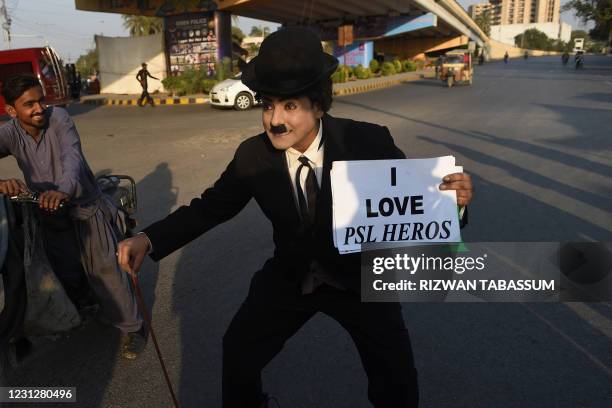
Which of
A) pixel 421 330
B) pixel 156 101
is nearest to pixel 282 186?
pixel 421 330

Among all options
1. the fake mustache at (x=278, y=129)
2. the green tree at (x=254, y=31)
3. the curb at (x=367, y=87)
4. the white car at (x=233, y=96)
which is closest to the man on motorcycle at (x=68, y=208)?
the fake mustache at (x=278, y=129)

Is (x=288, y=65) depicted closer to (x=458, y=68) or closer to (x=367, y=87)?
(x=367, y=87)

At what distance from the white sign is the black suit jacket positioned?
0.18 ft

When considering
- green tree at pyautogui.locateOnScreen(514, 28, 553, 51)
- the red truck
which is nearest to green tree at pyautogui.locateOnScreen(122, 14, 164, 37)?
the red truck

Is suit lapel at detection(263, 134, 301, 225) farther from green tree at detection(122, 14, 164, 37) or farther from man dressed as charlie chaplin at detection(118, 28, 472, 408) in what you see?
green tree at detection(122, 14, 164, 37)

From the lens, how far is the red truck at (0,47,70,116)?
15242 millimetres

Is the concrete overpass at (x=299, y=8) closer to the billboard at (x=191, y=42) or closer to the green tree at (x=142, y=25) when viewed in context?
the billboard at (x=191, y=42)

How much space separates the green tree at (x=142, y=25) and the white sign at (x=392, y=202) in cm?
5516

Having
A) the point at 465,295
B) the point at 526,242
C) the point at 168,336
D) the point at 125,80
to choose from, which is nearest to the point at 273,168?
the point at 168,336

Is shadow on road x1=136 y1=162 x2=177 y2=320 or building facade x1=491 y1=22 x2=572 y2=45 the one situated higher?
building facade x1=491 y1=22 x2=572 y2=45

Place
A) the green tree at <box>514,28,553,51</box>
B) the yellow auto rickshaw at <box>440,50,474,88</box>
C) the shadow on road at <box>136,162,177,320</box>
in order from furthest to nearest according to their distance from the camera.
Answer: the green tree at <box>514,28,553,51</box>, the yellow auto rickshaw at <box>440,50,474,88</box>, the shadow on road at <box>136,162,177,320</box>

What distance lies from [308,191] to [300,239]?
0.18m

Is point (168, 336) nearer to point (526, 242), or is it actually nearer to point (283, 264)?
point (283, 264)

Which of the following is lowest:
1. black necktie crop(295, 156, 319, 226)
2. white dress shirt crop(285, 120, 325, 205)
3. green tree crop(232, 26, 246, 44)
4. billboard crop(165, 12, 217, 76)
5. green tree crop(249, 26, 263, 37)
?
black necktie crop(295, 156, 319, 226)
